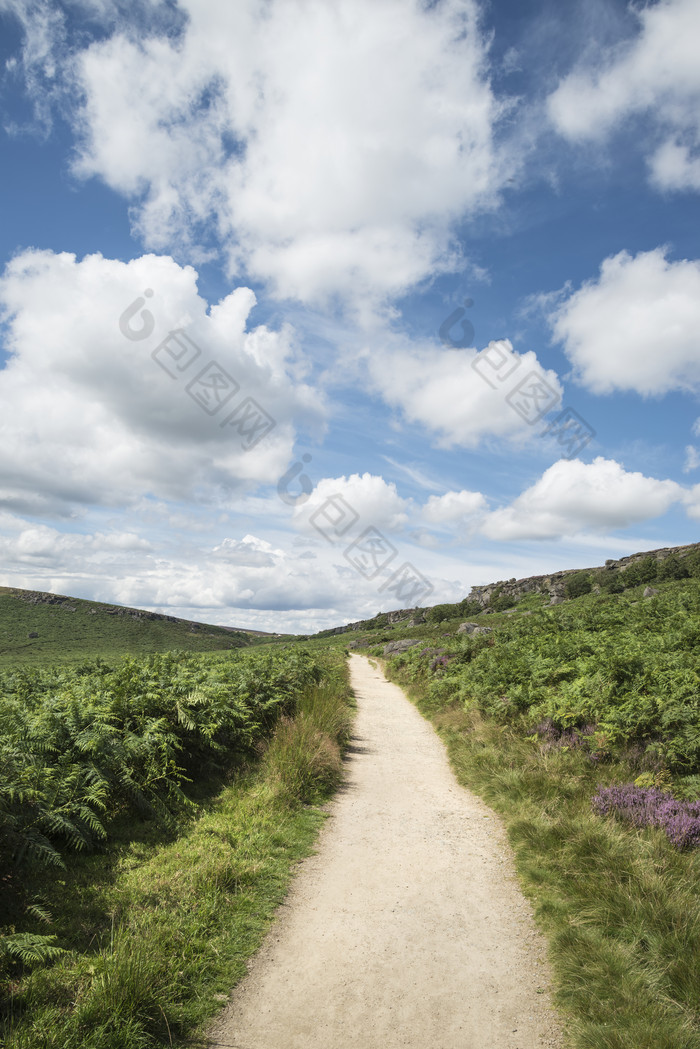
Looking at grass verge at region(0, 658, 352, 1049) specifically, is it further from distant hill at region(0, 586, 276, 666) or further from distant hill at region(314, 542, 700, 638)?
distant hill at region(0, 586, 276, 666)

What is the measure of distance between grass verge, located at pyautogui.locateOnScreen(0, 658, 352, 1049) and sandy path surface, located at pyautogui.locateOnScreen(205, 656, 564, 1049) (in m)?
0.28

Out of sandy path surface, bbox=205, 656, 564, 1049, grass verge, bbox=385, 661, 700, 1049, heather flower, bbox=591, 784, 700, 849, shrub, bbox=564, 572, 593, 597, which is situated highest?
shrub, bbox=564, 572, 593, 597

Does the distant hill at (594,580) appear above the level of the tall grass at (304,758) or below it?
above

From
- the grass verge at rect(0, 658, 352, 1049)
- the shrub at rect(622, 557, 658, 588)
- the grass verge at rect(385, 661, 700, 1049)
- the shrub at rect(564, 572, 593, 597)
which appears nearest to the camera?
the grass verge at rect(0, 658, 352, 1049)

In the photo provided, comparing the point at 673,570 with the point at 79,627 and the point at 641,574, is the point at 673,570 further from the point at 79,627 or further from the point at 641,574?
the point at 79,627

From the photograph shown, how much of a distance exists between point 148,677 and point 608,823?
7.58 meters

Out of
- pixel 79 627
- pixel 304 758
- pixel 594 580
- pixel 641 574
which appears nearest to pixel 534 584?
pixel 594 580

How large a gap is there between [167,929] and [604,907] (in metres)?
3.97

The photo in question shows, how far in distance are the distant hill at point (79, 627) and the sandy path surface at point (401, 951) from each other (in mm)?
110508

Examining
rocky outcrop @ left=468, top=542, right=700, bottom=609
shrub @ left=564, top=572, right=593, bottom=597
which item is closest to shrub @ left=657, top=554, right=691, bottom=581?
shrub @ left=564, top=572, right=593, bottom=597

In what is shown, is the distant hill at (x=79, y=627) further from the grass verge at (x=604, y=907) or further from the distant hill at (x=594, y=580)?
the grass verge at (x=604, y=907)

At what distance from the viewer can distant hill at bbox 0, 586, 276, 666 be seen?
115 m

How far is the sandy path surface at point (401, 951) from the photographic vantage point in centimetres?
374

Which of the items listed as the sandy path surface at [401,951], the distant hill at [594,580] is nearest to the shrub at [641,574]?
the distant hill at [594,580]
